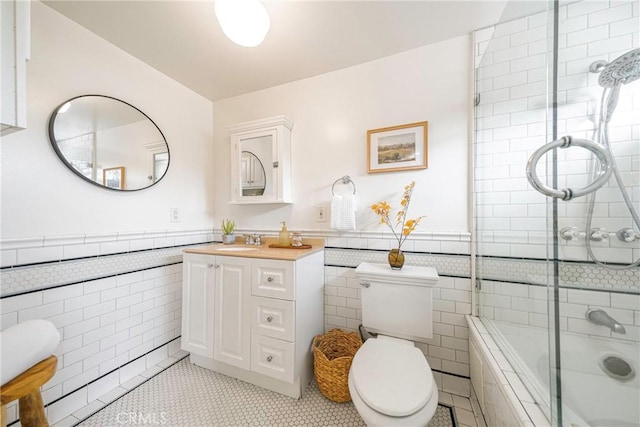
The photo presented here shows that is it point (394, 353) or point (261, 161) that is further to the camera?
point (261, 161)

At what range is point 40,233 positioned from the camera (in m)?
1.18

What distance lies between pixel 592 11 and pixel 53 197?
9.11 feet

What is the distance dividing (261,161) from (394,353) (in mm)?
1591

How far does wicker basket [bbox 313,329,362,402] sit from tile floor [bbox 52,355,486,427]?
0.26ft

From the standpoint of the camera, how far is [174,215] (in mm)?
1842

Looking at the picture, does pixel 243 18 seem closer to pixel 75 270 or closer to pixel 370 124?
pixel 370 124

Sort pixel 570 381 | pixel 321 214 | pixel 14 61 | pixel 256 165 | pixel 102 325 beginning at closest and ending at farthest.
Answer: pixel 14 61
pixel 570 381
pixel 102 325
pixel 321 214
pixel 256 165

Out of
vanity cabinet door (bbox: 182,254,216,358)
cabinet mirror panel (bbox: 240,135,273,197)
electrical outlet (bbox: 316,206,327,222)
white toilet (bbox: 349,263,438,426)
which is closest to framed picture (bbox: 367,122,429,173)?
electrical outlet (bbox: 316,206,327,222)

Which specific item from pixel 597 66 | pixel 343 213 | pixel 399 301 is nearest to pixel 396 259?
pixel 399 301

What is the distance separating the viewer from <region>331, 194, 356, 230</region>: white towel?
62.6 inches

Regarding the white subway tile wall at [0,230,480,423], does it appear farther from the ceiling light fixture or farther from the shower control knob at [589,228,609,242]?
the ceiling light fixture

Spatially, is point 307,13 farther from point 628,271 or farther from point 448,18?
point 628,271

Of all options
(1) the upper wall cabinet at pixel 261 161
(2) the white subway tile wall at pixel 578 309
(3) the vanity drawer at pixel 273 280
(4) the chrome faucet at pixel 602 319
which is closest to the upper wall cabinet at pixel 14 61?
(3) the vanity drawer at pixel 273 280

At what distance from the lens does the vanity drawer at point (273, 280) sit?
4.39 feet
